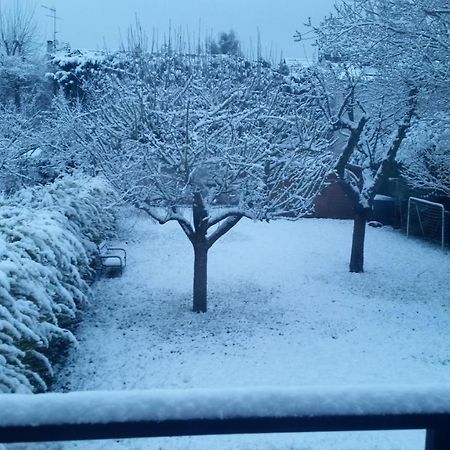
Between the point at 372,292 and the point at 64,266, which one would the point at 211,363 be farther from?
the point at 372,292

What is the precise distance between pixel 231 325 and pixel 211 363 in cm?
159

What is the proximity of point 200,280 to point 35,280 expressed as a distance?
13.5 ft

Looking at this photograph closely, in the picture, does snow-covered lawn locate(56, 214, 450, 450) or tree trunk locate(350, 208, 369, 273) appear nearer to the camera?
snow-covered lawn locate(56, 214, 450, 450)

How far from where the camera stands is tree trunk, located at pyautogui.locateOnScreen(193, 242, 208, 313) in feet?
30.6

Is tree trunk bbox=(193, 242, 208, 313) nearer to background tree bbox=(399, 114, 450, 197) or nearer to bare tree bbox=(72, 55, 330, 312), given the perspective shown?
bare tree bbox=(72, 55, 330, 312)

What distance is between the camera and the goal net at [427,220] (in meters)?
15.8

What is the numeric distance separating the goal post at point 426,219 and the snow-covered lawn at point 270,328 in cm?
157

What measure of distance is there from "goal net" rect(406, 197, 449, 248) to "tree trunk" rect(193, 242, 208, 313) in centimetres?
927

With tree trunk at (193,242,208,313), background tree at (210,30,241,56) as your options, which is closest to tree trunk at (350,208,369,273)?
tree trunk at (193,242,208,313)

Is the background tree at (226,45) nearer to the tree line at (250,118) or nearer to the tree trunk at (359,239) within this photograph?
the tree line at (250,118)

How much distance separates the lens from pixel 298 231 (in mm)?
17953

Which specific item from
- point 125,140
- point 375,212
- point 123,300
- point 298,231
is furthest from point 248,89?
point 375,212

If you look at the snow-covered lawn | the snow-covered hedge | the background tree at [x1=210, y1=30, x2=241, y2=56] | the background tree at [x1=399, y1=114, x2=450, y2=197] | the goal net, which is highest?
the background tree at [x1=210, y1=30, x2=241, y2=56]

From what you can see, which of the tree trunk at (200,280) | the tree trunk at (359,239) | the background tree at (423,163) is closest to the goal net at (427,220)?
the background tree at (423,163)
